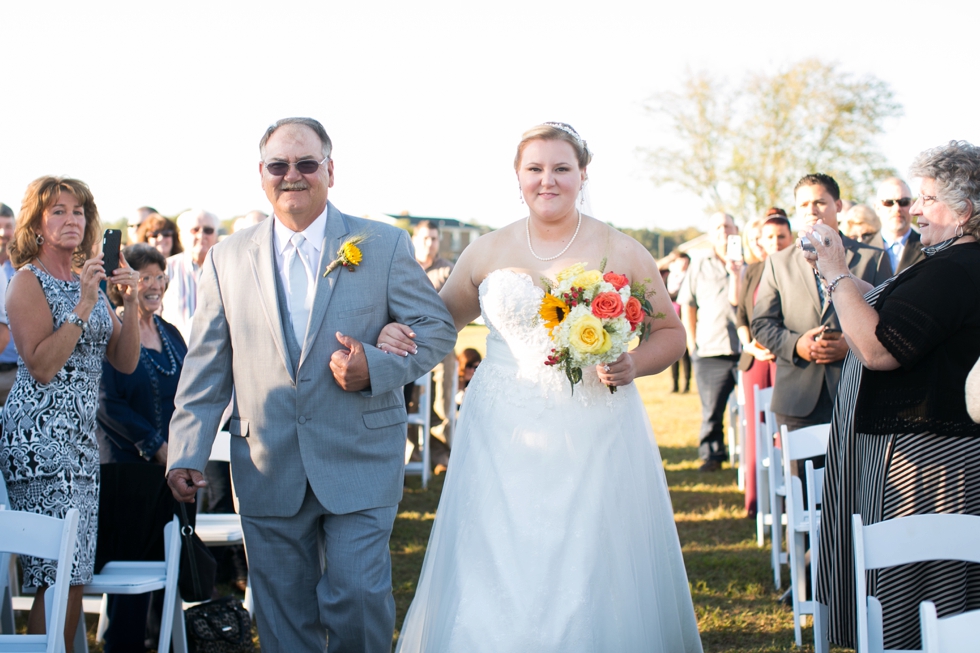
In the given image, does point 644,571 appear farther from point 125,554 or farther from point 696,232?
point 696,232

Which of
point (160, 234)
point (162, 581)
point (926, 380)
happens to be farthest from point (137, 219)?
point (926, 380)

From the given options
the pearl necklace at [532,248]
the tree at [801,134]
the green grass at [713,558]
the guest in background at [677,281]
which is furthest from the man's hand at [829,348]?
the tree at [801,134]

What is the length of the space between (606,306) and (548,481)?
2.80ft

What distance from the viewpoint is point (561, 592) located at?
3.70m

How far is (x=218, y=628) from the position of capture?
4770 millimetres

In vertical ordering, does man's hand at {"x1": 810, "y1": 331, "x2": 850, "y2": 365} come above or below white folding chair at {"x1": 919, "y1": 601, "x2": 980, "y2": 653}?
above

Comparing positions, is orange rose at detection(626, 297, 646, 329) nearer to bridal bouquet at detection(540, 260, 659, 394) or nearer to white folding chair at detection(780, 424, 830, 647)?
bridal bouquet at detection(540, 260, 659, 394)

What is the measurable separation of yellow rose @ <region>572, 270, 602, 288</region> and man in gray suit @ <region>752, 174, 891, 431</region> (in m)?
2.84

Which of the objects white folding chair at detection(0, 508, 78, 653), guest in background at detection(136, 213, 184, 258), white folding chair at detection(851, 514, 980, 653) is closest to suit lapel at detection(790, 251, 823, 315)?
white folding chair at detection(851, 514, 980, 653)

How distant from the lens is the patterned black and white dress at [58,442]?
414cm

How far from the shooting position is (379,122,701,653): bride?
370 cm

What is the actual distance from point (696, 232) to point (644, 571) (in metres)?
51.8

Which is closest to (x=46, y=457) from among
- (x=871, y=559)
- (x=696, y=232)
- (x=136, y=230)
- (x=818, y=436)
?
(x=871, y=559)

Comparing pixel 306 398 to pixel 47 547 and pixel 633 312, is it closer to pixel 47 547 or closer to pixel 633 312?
pixel 47 547
